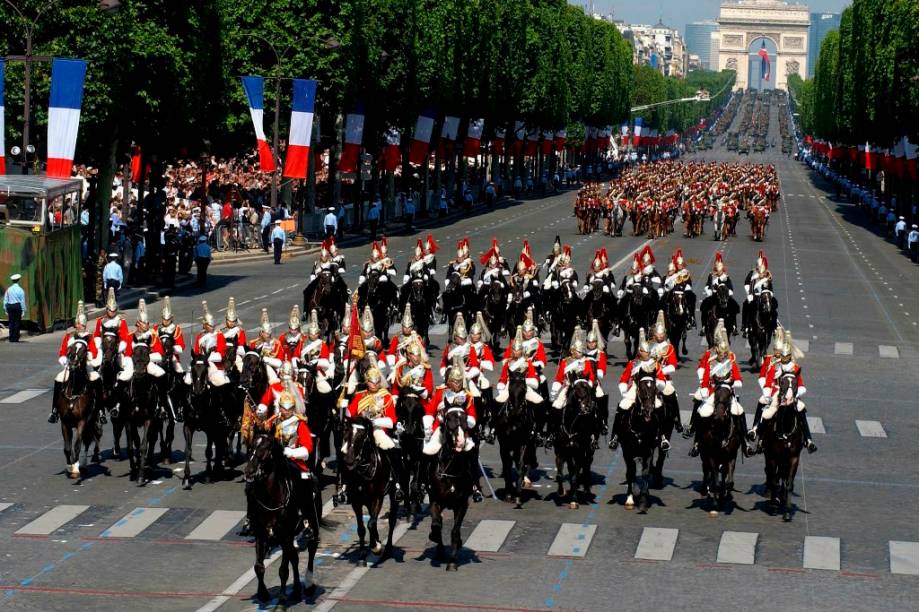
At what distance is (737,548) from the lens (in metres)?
23.2

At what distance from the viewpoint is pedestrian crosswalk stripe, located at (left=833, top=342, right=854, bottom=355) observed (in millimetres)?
44656

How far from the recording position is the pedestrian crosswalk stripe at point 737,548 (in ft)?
74.2

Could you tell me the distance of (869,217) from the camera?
366 feet

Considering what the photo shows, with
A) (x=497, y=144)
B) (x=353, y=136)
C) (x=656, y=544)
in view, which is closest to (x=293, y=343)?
(x=656, y=544)

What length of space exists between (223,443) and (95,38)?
2993cm

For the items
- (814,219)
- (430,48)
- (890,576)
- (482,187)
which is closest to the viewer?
(890,576)

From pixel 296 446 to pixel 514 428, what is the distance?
20.7ft

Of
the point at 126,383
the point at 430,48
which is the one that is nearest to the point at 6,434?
the point at 126,383

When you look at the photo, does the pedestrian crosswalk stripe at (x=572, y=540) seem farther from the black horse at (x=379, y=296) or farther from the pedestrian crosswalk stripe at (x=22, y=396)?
the black horse at (x=379, y=296)

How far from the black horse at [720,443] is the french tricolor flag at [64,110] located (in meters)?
27.5

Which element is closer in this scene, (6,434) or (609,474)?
(609,474)

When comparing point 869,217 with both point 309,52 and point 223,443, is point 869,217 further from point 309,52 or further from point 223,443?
point 223,443

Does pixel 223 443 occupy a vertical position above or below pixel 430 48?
below

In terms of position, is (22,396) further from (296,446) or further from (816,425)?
(296,446)
